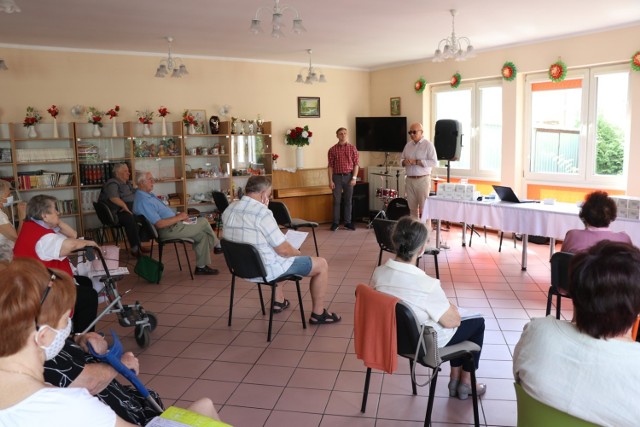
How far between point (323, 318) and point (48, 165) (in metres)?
5.00

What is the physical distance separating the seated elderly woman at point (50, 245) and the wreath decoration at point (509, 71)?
20.5 ft

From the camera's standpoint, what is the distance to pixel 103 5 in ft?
16.6

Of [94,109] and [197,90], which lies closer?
[94,109]

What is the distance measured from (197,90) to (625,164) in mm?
6071

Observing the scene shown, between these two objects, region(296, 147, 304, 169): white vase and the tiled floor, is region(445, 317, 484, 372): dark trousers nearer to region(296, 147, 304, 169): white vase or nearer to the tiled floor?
the tiled floor

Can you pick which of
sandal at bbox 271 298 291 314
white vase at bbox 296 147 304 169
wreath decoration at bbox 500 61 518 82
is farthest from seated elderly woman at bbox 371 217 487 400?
white vase at bbox 296 147 304 169

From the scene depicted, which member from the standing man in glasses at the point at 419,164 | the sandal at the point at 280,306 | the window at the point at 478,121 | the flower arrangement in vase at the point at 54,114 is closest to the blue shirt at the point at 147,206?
the sandal at the point at 280,306

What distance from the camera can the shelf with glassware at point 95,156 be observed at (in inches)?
292

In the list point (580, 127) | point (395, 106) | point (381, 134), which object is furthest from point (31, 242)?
point (395, 106)

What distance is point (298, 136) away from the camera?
9.28 metres

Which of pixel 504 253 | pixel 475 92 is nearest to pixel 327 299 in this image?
pixel 504 253

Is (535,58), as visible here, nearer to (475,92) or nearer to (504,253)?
(475,92)

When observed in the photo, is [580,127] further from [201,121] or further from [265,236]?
[201,121]

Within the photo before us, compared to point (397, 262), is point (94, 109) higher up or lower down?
higher up
